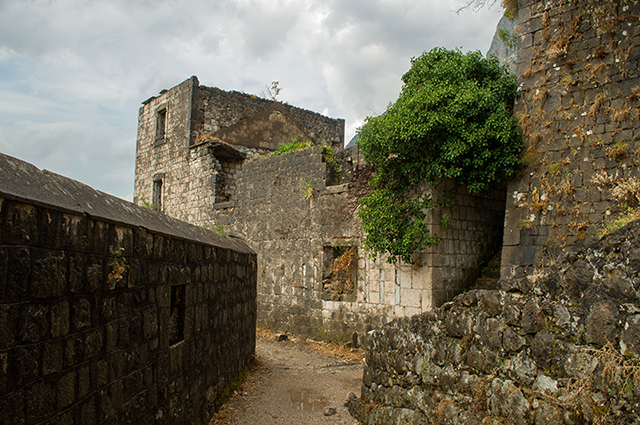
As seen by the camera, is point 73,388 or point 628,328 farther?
point 628,328

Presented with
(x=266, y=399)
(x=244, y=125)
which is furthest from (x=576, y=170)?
(x=244, y=125)

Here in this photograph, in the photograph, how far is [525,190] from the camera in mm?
7496

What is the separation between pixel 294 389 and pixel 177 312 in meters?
2.64

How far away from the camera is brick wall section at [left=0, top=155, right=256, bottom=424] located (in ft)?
7.00

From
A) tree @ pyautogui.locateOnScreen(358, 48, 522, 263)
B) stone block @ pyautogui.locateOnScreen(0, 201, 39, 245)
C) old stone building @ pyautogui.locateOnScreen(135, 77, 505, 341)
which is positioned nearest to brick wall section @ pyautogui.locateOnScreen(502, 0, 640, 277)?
tree @ pyautogui.locateOnScreen(358, 48, 522, 263)

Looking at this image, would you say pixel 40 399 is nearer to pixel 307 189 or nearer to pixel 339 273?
pixel 339 273

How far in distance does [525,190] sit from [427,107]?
6.89 feet

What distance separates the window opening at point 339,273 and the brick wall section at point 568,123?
3.17 meters

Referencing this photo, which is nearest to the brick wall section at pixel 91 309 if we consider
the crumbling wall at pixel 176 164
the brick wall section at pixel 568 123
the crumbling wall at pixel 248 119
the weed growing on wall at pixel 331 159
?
the brick wall section at pixel 568 123

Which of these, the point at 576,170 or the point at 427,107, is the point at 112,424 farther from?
the point at 576,170

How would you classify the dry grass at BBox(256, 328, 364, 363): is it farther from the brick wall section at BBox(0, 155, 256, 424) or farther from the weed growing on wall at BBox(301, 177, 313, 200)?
the brick wall section at BBox(0, 155, 256, 424)

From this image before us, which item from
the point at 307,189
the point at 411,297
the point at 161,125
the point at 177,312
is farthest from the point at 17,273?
the point at 161,125

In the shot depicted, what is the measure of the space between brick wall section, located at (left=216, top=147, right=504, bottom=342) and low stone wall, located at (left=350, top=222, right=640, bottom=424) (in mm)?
4051

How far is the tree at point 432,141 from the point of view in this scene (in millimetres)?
7406
